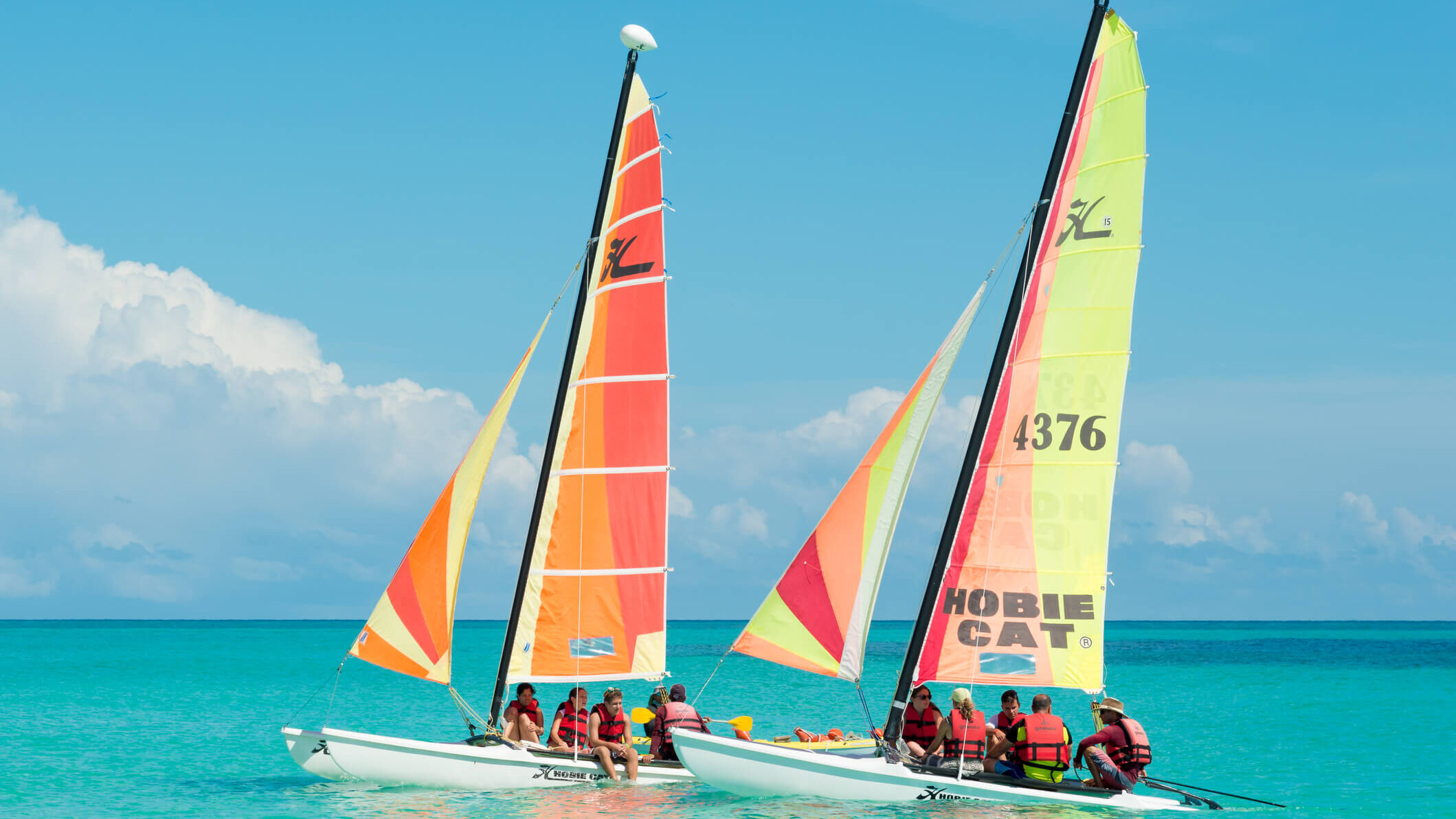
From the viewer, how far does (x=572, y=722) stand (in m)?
18.5

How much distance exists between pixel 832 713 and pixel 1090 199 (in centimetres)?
2583

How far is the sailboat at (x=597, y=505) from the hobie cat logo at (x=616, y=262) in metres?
0.02

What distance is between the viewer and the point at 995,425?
16.8m

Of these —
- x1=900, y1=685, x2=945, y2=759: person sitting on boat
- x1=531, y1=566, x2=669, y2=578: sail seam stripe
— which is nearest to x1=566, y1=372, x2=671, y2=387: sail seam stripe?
x1=531, y1=566, x2=669, y2=578: sail seam stripe

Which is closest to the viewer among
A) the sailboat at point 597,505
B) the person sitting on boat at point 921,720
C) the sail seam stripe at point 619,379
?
the person sitting on boat at point 921,720

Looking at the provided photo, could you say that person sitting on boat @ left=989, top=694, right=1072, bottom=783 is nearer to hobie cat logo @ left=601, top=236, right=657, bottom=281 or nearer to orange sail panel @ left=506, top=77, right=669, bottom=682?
orange sail panel @ left=506, top=77, right=669, bottom=682

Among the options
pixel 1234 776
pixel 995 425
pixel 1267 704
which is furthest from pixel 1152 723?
pixel 995 425

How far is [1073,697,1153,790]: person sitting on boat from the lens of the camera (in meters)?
15.8

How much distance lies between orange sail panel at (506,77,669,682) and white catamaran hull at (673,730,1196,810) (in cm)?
327

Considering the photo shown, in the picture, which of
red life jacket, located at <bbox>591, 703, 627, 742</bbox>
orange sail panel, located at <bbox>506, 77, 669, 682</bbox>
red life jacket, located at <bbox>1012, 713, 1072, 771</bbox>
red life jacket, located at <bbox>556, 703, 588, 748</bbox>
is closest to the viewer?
red life jacket, located at <bbox>1012, 713, 1072, 771</bbox>

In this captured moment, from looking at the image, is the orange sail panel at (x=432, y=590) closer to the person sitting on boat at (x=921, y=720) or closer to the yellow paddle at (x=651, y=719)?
the yellow paddle at (x=651, y=719)

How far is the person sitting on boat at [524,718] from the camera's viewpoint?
1827 cm

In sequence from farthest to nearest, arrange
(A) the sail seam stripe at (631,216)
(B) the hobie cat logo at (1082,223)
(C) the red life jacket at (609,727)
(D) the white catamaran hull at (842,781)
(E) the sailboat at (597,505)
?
(A) the sail seam stripe at (631,216) < (E) the sailboat at (597,505) < (C) the red life jacket at (609,727) < (B) the hobie cat logo at (1082,223) < (D) the white catamaran hull at (842,781)

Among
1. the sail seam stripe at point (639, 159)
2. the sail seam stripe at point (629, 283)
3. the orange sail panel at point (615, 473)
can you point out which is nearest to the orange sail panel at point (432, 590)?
the orange sail panel at point (615, 473)
